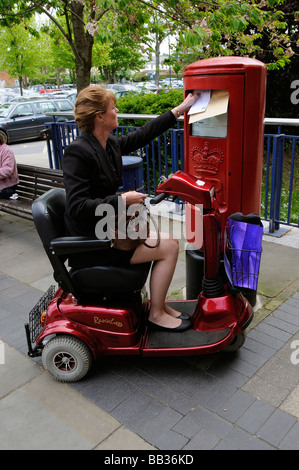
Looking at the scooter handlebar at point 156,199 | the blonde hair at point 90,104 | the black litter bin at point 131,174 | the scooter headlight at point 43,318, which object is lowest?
the scooter headlight at point 43,318

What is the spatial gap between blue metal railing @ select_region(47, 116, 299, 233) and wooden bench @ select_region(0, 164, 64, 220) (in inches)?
51.8

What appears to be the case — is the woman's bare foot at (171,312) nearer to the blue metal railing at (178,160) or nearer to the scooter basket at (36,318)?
the scooter basket at (36,318)

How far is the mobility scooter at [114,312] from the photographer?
265 cm

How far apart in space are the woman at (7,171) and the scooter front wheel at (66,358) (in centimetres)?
334

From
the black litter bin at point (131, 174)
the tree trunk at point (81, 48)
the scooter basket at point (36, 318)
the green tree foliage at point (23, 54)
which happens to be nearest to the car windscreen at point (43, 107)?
the green tree foliage at point (23, 54)

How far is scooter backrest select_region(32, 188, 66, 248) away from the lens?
2.68 meters

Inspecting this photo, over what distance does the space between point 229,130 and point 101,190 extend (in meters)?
1.05

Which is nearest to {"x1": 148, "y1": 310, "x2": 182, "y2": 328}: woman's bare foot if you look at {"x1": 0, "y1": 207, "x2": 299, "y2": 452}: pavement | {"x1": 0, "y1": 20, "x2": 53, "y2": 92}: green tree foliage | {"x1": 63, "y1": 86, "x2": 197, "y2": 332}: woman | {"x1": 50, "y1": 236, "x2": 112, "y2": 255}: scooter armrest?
{"x1": 63, "y1": 86, "x2": 197, "y2": 332}: woman

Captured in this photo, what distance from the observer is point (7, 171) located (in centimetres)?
543

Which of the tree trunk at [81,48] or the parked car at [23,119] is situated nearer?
the tree trunk at [81,48]
